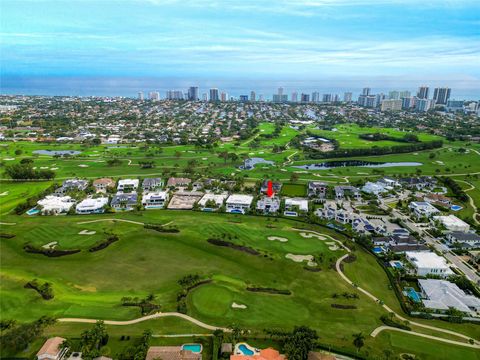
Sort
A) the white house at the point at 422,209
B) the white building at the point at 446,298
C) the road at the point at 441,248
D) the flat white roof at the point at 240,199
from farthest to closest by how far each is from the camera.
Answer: the flat white roof at the point at 240,199, the white house at the point at 422,209, the road at the point at 441,248, the white building at the point at 446,298

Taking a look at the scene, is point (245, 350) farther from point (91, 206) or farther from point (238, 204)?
point (91, 206)

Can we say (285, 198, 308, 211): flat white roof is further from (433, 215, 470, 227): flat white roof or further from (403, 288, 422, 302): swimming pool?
(403, 288, 422, 302): swimming pool

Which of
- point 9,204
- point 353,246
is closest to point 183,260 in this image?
point 353,246

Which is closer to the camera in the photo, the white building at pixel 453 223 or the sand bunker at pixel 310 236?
the sand bunker at pixel 310 236

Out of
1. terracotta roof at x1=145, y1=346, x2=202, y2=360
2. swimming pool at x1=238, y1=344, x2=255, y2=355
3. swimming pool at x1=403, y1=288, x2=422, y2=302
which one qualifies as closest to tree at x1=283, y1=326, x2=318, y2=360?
swimming pool at x1=238, y1=344, x2=255, y2=355

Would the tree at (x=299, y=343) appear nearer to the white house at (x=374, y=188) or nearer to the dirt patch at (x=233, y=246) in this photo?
the dirt patch at (x=233, y=246)

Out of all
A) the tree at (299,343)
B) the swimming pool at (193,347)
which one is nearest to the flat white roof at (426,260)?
the tree at (299,343)
